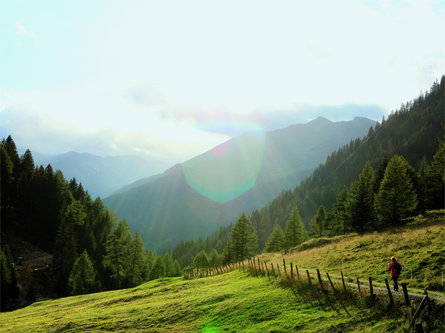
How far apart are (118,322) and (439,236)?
32548 millimetres

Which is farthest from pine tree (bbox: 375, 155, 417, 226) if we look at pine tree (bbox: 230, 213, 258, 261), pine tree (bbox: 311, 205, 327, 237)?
pine tree (bbox: 230, 213, 258, 261)

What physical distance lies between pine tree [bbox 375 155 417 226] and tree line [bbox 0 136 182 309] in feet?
199

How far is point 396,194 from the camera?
→ 50.0 metres

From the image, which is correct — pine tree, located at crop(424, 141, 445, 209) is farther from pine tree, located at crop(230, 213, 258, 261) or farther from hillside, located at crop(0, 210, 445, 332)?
pine tree, located at crop(230, 213, 258, 261)

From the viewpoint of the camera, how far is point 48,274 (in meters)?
63.3

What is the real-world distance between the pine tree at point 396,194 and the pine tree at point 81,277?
65.9 m

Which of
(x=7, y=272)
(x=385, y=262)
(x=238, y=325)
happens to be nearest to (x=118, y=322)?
(x=238, y=325)

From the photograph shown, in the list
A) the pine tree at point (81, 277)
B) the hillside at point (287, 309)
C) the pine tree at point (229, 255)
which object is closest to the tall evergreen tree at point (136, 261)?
the pine tree at point (81, 277)

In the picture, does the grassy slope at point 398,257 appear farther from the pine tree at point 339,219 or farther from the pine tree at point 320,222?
the pine tree at point 320,222

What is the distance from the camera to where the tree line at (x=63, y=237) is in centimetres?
6147

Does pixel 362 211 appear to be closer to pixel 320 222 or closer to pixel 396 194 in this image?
pixel 396 194

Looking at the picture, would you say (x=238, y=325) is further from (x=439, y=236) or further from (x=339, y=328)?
(x=439, y=236)

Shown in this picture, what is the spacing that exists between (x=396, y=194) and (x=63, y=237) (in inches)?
3143

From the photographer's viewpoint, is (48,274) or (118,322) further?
(48,274)
